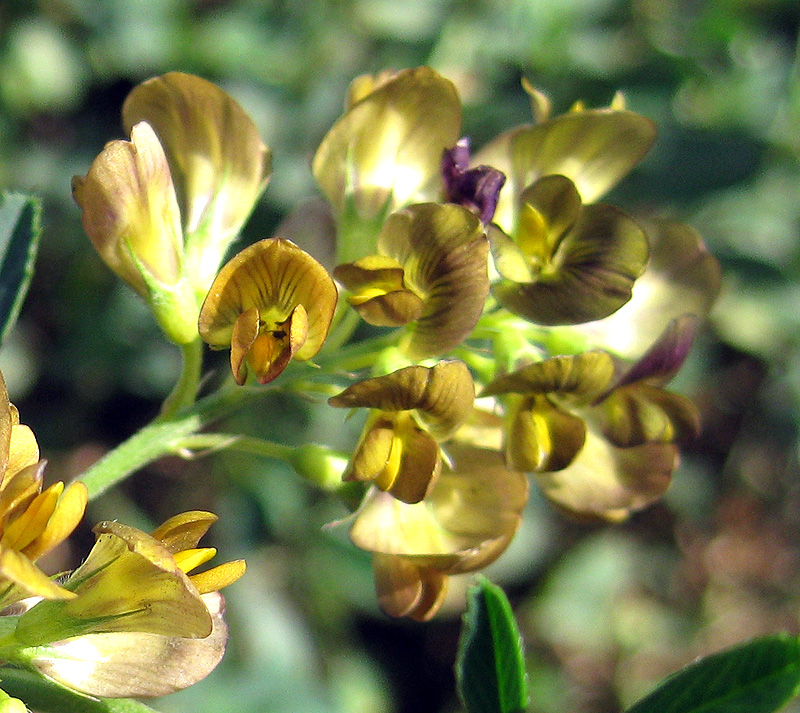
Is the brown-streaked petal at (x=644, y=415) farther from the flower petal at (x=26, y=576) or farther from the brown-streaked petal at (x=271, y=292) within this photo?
the flower petal at (x=26, y=576)

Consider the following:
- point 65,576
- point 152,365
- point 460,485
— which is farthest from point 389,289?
point 152,365

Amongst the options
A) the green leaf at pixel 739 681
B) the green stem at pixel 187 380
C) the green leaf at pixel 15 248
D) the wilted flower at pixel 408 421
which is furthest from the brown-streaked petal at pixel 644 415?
the green leaf at pixel 15 248

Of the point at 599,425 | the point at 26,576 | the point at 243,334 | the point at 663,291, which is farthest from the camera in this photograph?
the point at 663,291

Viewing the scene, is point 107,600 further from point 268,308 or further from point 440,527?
→ point 440,527

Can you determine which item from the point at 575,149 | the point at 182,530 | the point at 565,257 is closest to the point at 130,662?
the point at 182,530

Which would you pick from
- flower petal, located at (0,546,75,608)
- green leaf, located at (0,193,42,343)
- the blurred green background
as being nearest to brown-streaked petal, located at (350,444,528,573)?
flower petal, located at (0,546,75,608)

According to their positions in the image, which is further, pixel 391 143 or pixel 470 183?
pixel 391 143

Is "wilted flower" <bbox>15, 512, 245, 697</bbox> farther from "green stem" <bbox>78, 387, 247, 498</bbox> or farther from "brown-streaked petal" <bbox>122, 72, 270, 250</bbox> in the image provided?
"brown-streaked petal" <bbox>122, 72, 270, 250</bbox>
